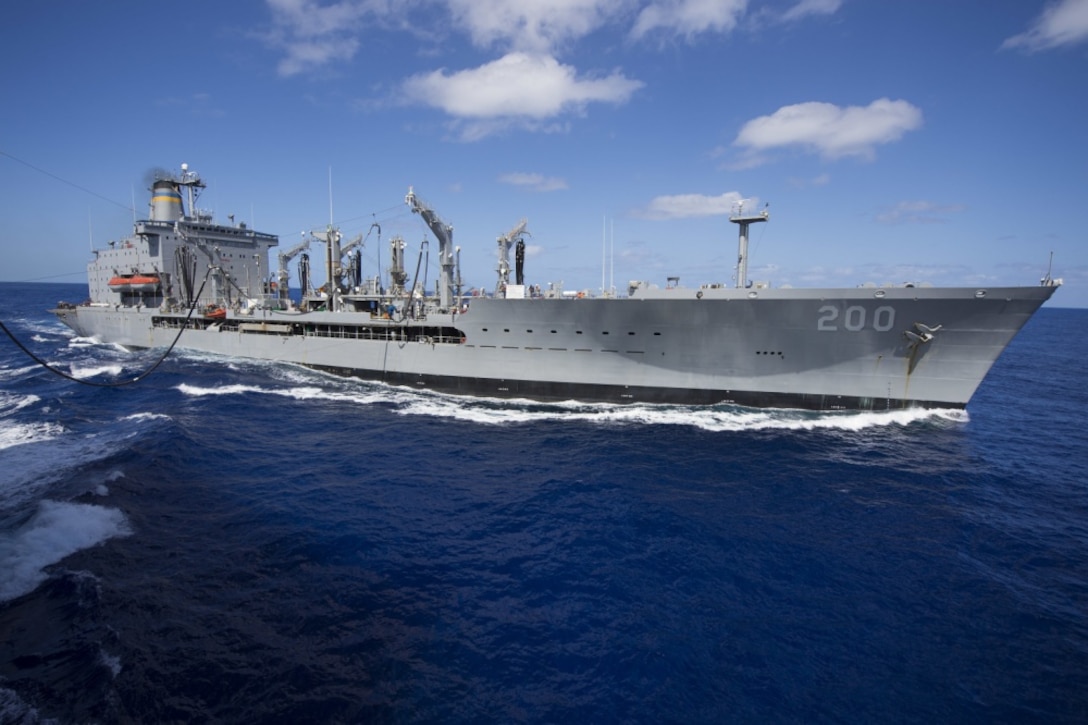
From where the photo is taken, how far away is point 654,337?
66.0ft

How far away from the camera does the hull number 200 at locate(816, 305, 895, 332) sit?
17.8 meters

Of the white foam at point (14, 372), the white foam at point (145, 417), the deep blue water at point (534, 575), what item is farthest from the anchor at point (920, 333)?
the white foam at point (14, 372)

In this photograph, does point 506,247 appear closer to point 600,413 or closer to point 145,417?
point 600,413

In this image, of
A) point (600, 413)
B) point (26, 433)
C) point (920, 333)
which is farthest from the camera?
point (600, 413)

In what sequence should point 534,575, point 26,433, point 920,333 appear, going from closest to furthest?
point 534,575 → point 26,433 → point 920,333

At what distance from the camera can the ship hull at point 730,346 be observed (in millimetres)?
17547

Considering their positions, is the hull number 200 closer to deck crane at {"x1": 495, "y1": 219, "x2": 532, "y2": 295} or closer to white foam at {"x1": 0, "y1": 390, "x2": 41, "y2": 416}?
deck crane at {"x1": 495, "y1": 219, "x2": 532, "y2": 295}

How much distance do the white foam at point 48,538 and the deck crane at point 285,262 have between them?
24.8m

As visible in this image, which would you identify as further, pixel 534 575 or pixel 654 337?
pixel 654 337

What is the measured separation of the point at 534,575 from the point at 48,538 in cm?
922

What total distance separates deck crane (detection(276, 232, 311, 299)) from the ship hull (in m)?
14.2

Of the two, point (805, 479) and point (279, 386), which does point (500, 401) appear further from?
point (805, 479)

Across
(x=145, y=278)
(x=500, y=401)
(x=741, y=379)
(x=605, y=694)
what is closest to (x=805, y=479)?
(x=741, y=379)

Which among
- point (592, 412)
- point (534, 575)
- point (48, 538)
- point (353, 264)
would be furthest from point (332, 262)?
point (534, 575)
